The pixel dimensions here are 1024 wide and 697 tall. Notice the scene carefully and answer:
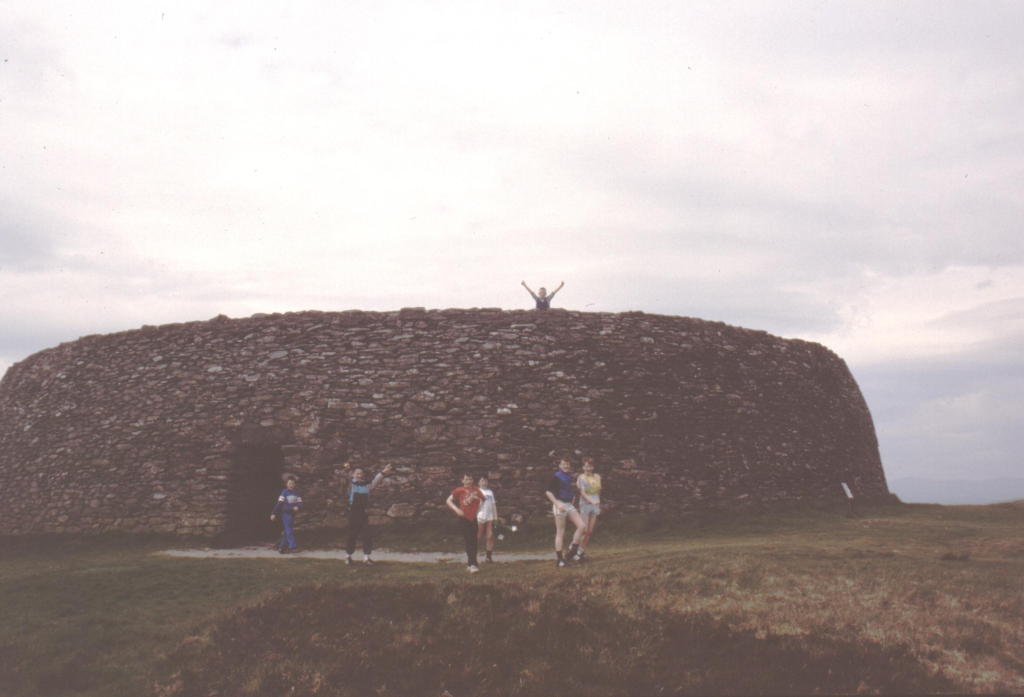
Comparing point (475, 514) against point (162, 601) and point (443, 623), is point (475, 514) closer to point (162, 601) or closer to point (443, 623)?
point (443, 623)

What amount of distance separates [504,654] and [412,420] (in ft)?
30.9

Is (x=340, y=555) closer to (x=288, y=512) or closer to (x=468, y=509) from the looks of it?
(x=288, y=512)

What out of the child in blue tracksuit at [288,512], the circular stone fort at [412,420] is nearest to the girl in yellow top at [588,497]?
the circular stone fort at [412,420]

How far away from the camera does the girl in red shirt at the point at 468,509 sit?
1202cm

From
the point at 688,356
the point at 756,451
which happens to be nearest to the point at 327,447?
the point at 688,356

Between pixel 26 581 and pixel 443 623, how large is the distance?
7.68m

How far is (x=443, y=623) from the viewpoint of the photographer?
9.46 metres

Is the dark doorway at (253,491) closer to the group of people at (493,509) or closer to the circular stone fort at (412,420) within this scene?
the circular stone fort at (412,420)

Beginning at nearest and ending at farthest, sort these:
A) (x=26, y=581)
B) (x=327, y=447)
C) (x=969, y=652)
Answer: (x=969, y=652), (x=26, y=581), (x=327, y=447)

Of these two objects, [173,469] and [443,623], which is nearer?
[443,623]

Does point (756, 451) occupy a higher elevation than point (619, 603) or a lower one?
higher

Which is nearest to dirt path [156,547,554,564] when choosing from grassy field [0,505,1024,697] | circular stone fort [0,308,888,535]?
grassy field [0,505,1024,697]

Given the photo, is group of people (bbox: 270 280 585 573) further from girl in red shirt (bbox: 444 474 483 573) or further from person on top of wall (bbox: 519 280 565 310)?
person on top of wall (bbox: 519 280 565 310)

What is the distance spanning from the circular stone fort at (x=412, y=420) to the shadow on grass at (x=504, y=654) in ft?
22.8
